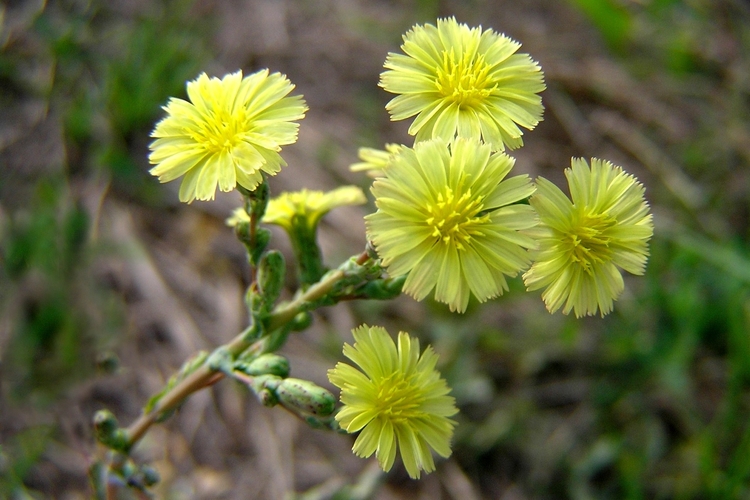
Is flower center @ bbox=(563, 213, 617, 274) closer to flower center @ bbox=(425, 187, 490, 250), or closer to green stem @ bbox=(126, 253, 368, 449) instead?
flower center @ bbox=(425, 187, 490, 250)

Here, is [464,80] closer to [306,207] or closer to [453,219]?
[453,219]

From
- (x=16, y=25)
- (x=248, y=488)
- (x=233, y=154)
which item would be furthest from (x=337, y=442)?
(x=16, y=25)

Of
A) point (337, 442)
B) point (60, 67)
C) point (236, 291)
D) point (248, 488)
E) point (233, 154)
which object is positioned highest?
point (60, 67)

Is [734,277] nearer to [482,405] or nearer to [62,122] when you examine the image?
[482,405]

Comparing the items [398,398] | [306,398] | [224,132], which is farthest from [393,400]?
[224,132]

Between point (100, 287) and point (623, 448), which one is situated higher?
point (623, 448)
